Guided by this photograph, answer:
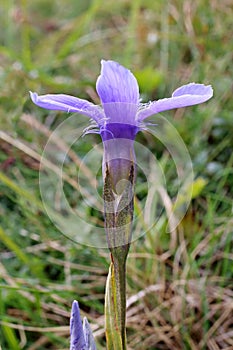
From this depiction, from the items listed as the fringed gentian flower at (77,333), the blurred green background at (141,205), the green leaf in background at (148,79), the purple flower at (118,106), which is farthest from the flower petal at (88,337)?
the green leaf in background at (148,79)

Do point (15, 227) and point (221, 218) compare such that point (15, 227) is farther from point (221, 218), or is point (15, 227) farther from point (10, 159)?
point (221, 218)

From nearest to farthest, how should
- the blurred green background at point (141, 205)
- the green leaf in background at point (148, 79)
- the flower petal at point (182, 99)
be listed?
the flower petal at point (182, 99) < the blurred green background at point (141, 205) < the green leaf in background at point (148, 79)

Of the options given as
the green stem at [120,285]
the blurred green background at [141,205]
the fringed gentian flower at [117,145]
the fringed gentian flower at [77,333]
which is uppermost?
the blurred green background at [141,205]

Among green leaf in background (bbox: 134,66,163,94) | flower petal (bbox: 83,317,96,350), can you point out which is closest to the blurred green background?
green leaf in background (bbox: 134,66,163,94)

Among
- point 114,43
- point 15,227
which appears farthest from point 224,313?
point 114,43

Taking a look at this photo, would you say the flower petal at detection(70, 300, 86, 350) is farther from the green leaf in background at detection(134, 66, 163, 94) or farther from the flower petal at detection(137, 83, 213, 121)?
the green leaf in background at detection(134, 66, 163, 94)

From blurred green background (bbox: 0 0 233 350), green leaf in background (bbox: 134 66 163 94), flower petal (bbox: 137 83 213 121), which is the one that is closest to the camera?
flower petal (bbox: 137 83 213 121)

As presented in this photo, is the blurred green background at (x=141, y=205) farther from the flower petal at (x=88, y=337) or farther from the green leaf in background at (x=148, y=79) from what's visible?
the flower petal at (x=88, y=337)

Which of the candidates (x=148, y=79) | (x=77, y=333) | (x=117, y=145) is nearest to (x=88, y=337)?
(x=77, y=333)
